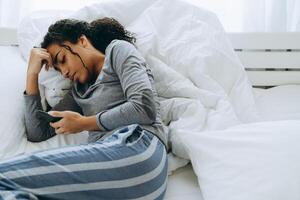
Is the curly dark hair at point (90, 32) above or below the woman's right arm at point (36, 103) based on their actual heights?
above

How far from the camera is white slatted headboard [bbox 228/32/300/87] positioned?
164 cm

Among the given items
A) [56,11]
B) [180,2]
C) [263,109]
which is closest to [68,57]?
[56,11]

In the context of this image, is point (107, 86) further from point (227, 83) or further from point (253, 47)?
point (253, 47)

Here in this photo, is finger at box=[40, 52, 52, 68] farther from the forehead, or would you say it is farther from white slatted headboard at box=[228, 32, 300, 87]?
white slatted headboard at box=[228, 32, 300, 87]

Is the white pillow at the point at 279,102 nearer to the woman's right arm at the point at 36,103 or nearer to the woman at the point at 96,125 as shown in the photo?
the woman at the point at 96,125

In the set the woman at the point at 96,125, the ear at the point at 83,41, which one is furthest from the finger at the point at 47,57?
the ear at the point at 83,41

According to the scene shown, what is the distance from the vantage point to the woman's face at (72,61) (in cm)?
132

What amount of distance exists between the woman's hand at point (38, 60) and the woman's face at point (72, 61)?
0.09 ft

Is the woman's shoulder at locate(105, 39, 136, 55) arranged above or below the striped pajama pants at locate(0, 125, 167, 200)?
above

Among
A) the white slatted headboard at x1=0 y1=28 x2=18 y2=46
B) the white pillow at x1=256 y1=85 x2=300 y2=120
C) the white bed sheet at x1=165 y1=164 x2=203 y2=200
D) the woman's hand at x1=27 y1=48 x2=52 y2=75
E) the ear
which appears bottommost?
the white pillow at x1=256 y1=85 x2=300 y2=120

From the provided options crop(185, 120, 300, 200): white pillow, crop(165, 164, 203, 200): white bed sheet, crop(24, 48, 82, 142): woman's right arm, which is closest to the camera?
crop(185, 120, 300, 200): white pillow

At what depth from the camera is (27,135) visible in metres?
1.30

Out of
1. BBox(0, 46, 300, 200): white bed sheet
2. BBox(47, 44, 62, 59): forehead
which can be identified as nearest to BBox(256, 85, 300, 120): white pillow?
BBox(0, 46, 300, 200): white bed sheet

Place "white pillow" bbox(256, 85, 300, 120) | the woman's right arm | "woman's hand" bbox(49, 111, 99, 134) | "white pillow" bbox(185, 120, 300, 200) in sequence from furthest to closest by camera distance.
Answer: "white pillow" bbox(256, 85, 300, 120) < the woman's right arm < "woman's hand" bbox(49, 111, 99, 134) < "white pillow" bbox(185, 120, 300, 200)
